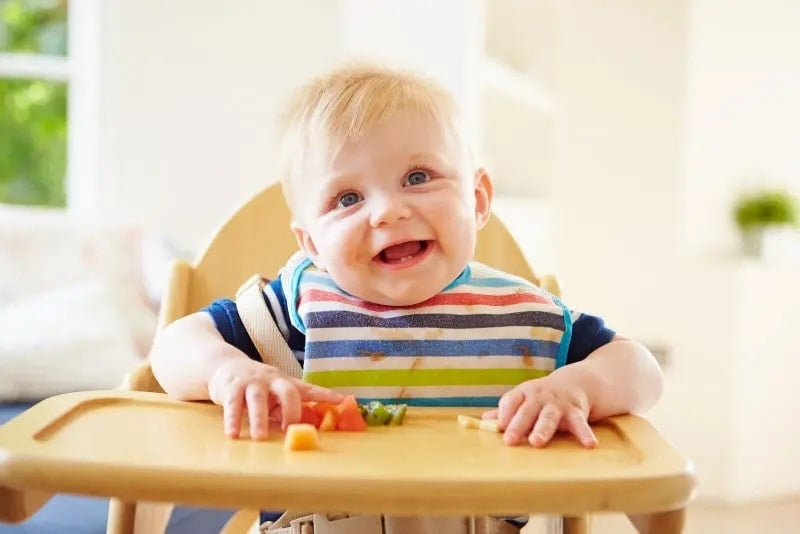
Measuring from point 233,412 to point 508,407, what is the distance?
8.5 inches

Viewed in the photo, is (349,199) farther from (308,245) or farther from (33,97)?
(33,97)

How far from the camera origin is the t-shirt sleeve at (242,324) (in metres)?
0.98

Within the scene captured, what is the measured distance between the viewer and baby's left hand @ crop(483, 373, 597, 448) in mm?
743

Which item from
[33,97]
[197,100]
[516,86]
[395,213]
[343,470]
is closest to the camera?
[343,470]

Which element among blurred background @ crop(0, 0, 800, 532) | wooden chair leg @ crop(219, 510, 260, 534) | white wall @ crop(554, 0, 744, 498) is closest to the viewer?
wooden chair leg @ crop(219, 510, 260, 534)

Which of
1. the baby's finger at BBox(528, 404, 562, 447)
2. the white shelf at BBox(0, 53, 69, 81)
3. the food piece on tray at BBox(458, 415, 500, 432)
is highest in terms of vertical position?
the white shelf at BBox(0, 53, 69, 81)

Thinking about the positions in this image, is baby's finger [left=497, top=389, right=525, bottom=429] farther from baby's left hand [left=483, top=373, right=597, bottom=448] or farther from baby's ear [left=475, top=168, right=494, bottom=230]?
baby's ear [left=475, top=168, right=494, bottom=230]

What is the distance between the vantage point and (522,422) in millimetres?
758

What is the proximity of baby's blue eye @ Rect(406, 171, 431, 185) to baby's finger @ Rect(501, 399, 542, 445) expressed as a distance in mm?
253

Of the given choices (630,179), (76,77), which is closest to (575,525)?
(630,179)

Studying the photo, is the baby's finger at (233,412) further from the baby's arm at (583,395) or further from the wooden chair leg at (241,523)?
the wooden chair leg at (241,523)

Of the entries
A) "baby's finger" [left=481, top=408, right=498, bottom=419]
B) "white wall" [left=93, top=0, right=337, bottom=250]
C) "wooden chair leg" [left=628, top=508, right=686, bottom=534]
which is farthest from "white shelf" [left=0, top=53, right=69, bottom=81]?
"wooden chair leg" [left=628, top=508, right=686, bottom=534]

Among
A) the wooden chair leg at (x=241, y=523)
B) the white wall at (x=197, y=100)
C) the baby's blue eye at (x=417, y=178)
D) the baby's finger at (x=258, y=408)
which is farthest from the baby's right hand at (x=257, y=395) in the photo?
the white wall at (x=197, y=100)

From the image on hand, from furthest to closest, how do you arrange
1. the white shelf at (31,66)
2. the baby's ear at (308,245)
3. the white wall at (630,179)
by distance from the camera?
the white wall at (630,179), the white shelf at (31,66), the baby's ear at (308,245)
